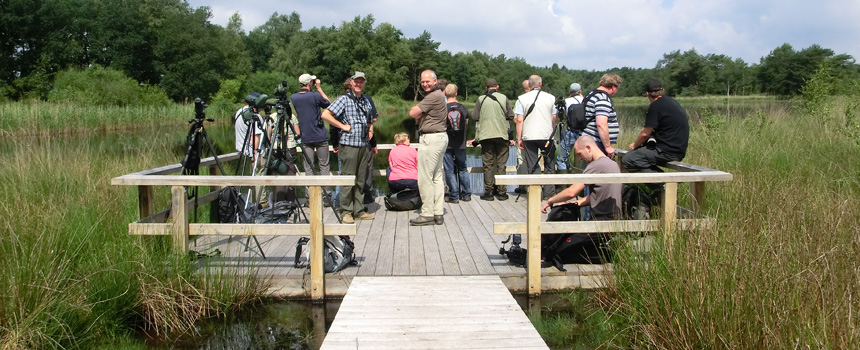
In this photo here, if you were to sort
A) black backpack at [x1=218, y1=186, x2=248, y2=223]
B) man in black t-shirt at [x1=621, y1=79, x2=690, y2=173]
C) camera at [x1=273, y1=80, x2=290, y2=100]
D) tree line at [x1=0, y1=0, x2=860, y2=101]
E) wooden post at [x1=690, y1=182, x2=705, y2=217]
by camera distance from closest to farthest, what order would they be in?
wooden post at [x1=690, y1=182, x2=705, y2=217] < man in black t-shirt at [x1=621, y1=79, x2=690, y2=173] < black backpack at [x1=218, y1=186, x2=248, y2=223] < camera at [x1=273, y1=80, x2=290, y2=100] < tree line at [x1=0, y1=0, x2=860, y2=101]

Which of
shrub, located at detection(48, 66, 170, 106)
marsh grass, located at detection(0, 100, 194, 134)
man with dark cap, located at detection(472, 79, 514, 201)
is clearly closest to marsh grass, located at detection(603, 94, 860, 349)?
man with dark cap, located at detection(472, 79, 514, 201)

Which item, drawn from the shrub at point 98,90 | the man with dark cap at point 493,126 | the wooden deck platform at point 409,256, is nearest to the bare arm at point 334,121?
the wooden deck platform at point 409,256

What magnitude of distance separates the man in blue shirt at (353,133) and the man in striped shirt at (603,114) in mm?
2144

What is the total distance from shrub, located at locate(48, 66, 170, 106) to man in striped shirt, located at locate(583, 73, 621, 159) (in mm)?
25203

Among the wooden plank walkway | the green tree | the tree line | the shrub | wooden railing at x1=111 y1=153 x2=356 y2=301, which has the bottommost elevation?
the wooden plank walkway

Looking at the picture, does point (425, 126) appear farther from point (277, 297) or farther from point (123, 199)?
point (123, 199)

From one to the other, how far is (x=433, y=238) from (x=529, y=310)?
163cm

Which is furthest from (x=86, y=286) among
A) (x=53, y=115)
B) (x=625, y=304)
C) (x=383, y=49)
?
(x=383, y=49)

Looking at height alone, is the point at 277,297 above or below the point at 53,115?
below

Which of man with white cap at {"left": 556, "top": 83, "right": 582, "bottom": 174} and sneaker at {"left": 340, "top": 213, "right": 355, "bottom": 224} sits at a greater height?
man with white cap at {"left": 556, "top": 83, "right": 582, "bottom": 174}

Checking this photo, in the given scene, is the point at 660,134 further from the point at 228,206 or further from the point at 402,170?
the point at 228,206

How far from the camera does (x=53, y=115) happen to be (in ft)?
61.1

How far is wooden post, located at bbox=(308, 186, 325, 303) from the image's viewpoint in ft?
14.5

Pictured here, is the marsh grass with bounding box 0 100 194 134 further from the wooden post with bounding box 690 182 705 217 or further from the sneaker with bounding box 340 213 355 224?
the wooden post with bounding box 690 182 705 217
